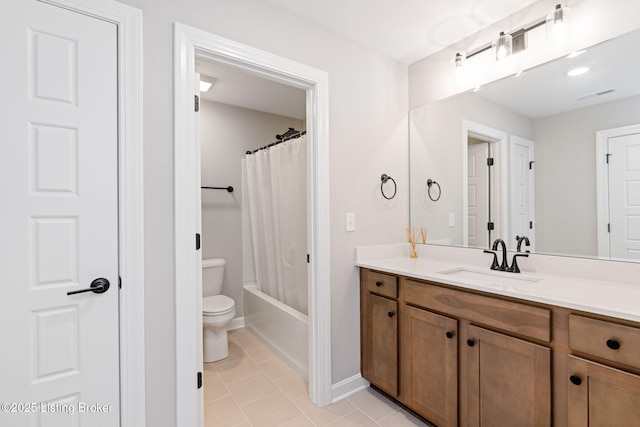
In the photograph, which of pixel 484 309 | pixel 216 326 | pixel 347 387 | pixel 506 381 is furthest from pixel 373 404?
pixel 216 326

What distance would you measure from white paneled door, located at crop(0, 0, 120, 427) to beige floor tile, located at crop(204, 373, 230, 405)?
822 millimetres

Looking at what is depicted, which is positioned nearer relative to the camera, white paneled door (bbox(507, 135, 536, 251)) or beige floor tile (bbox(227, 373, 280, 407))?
white paneled door (bbox(507, 135, 536, 251))

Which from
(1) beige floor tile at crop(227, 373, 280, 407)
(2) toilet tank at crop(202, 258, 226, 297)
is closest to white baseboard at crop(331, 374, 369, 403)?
(1) beige floor tile at crop(227, 373, 280, 407)

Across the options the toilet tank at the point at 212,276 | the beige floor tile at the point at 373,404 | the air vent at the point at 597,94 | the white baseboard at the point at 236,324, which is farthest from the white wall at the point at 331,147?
the white baseboard at the point at 236,324

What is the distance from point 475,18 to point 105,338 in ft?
8.68

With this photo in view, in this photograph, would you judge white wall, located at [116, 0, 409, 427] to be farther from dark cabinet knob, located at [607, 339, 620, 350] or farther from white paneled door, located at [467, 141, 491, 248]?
dark cabinet knob, located at [607, 339, 620, 350]

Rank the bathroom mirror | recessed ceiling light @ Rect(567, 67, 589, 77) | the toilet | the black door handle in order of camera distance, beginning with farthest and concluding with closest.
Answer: the toilet
recessed ceiling light @ Rect(567, 67, 589, 77)
the bathroom mirror
the black door handle

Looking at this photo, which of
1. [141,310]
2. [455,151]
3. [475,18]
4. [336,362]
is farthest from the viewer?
[455,151]

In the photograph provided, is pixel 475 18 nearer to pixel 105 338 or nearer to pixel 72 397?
pixel 105 338

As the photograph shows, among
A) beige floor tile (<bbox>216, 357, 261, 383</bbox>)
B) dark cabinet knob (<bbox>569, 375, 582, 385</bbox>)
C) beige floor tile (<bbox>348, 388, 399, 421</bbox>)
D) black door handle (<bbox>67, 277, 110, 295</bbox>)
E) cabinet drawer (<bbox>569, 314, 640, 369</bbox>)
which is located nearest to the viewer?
cabinet drawer (<bbox>569, 314, 640, 369</bbox>)

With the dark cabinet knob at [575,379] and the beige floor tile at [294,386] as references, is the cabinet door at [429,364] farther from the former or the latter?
the beige floor tile at [294,386]

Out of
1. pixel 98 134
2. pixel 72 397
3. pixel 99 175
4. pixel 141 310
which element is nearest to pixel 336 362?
pixel 141 310

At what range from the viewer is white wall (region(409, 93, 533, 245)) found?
2.09 metres

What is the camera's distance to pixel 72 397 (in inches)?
46.2
